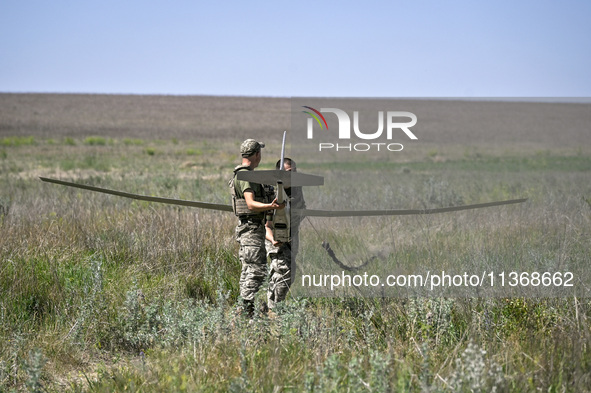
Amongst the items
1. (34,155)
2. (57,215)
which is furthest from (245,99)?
(57,215)

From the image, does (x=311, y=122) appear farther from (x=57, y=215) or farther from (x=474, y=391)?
(x=57, y=215)

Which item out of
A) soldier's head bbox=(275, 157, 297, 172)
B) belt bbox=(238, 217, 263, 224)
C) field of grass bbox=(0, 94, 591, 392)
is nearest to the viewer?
field of grass bbox=(0, 94, 591, 392)

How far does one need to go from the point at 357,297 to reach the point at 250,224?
3.72ft

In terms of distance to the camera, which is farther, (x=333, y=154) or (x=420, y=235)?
(x=420, y=235)

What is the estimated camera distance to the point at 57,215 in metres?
9.22

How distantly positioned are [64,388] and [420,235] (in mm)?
3221

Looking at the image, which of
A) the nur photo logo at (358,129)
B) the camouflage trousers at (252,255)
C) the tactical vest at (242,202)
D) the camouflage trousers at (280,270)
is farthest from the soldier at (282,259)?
the nur photo logo at (358,129)

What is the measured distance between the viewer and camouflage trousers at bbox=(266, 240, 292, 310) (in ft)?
16.9

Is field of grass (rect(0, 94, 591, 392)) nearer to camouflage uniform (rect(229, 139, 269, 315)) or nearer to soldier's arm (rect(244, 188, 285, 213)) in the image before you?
camouflage uniform (rect(229, 139, 269, 315))

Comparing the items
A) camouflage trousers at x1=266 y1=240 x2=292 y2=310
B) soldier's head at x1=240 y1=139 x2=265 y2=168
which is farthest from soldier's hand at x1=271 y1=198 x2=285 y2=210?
soldier's head at x1=240 y1=139 x2=265 y2=168

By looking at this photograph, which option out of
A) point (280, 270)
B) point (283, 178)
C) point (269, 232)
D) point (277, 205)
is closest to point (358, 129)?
point (283, 178)

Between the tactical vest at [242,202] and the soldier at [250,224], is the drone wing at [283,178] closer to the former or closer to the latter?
the soldier at [250,224]

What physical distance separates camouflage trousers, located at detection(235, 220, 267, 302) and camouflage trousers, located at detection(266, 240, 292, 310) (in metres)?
0.14

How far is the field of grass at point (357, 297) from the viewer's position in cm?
378
